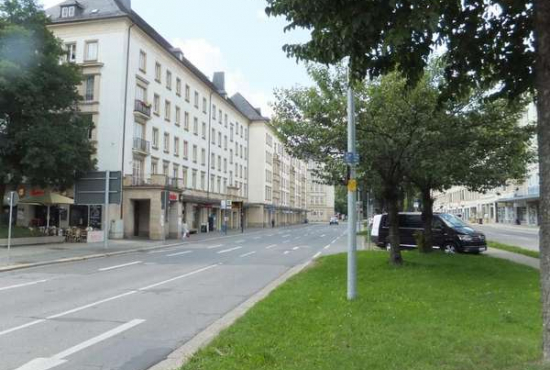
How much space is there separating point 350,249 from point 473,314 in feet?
8.74

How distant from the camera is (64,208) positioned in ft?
123

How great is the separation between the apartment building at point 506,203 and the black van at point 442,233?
26.4 metres

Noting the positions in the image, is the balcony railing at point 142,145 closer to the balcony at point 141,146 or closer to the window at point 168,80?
the balcony at point 141,146

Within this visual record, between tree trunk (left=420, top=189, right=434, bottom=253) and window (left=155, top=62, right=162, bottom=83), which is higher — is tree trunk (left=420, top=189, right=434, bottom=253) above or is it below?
below

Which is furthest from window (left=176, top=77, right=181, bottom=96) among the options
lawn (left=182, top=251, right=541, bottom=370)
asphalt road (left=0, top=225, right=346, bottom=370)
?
lawn (left=182, top=251, right=541, bottom=370)

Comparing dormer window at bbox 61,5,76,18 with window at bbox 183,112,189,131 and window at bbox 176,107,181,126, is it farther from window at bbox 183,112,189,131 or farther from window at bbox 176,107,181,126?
window at bbox 183,112,189,131

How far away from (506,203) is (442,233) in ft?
213

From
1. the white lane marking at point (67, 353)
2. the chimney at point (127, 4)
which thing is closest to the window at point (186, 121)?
the chimney at point (127, 4)

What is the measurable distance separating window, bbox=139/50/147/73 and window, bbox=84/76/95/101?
3859 millimetres

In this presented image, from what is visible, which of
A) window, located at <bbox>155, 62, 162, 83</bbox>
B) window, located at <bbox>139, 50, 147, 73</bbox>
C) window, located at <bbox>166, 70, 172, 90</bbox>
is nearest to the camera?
window, located at <bbox>139, 50, 147, 73</bbox>

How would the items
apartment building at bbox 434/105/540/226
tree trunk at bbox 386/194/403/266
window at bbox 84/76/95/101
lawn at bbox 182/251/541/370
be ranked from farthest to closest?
apartment building at bbox 434/105/540/226 → window at bbox 84/76/95/101 → tree trunk at bbox 386/194/403/266 → lawn at bbox 182/251/541/370

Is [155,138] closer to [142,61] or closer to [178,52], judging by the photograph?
[142,61]

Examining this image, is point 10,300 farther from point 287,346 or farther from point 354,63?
point 354,63

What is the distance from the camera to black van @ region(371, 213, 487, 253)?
2175cm
